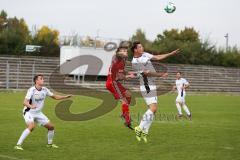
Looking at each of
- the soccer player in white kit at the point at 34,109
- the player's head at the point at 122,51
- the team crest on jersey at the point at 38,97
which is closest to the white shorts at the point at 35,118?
the soccer player in white kit at the point at 34,109

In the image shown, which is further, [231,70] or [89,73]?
[231,70]

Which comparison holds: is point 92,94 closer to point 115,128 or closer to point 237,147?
point 115,128

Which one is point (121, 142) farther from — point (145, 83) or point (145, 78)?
point (145, 78)

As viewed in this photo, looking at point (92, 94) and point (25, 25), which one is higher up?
point (25, 25)

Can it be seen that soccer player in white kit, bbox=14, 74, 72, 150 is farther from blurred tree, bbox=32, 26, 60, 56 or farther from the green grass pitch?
blurred tree, bbox=32, 26, 60, 56

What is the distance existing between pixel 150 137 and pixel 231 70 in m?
51.8

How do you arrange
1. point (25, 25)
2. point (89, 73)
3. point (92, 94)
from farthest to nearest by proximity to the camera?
1. point (25, 25)
2. point (89, 73)
3. point (92, 94)

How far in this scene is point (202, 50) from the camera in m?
68.2

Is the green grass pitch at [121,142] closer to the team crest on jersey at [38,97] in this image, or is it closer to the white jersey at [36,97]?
the white jersey at [36,97]

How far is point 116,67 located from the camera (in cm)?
1630

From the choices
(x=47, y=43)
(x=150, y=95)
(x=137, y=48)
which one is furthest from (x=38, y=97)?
(x=47, y=43)

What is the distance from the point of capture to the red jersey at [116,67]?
53.1ft

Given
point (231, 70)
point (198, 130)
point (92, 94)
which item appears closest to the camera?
point (198, 130)

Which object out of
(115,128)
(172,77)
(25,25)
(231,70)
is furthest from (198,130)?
(25,25)
